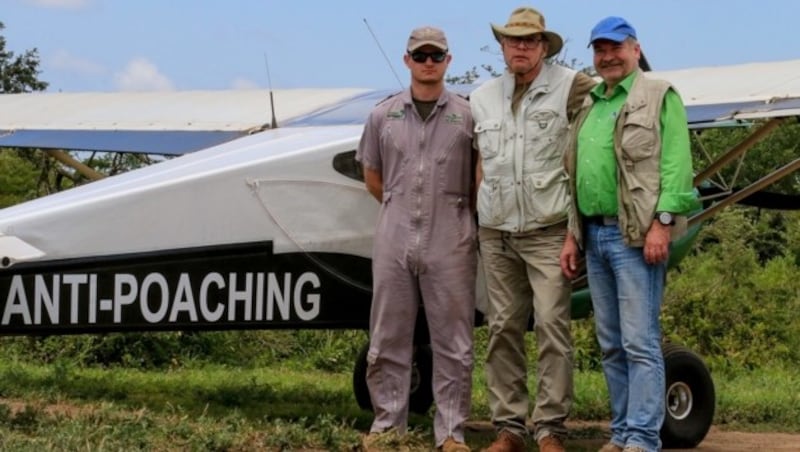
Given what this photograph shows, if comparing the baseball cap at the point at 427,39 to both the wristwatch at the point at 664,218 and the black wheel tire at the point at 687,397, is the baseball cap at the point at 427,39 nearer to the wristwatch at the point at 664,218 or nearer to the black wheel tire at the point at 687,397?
the wristwatch at the point at 664,218

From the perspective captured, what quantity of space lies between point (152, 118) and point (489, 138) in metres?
4.29

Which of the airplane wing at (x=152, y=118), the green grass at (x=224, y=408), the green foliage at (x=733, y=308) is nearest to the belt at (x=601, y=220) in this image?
the green grass at (x=224, y=408)

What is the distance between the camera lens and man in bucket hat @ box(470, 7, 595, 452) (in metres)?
5.92

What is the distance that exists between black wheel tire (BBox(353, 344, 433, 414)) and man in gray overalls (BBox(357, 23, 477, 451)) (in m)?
1.67

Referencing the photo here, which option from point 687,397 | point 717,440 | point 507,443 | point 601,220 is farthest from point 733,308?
point 601,220

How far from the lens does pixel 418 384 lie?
7910 mm

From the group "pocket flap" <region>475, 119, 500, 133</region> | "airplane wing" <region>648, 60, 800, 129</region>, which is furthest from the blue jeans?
"airplane wing" <region>648, 60, 800, 129</region>

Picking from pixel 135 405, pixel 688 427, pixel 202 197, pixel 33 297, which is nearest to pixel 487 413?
pixel 688 427

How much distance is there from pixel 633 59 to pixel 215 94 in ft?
17.1

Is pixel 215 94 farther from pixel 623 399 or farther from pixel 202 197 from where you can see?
pixel 623 399

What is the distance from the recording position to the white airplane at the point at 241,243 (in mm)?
6062

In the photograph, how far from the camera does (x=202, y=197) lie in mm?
6375

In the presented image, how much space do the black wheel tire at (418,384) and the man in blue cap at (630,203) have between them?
221 cm

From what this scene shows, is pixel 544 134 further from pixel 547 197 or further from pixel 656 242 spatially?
pixel 656 242
